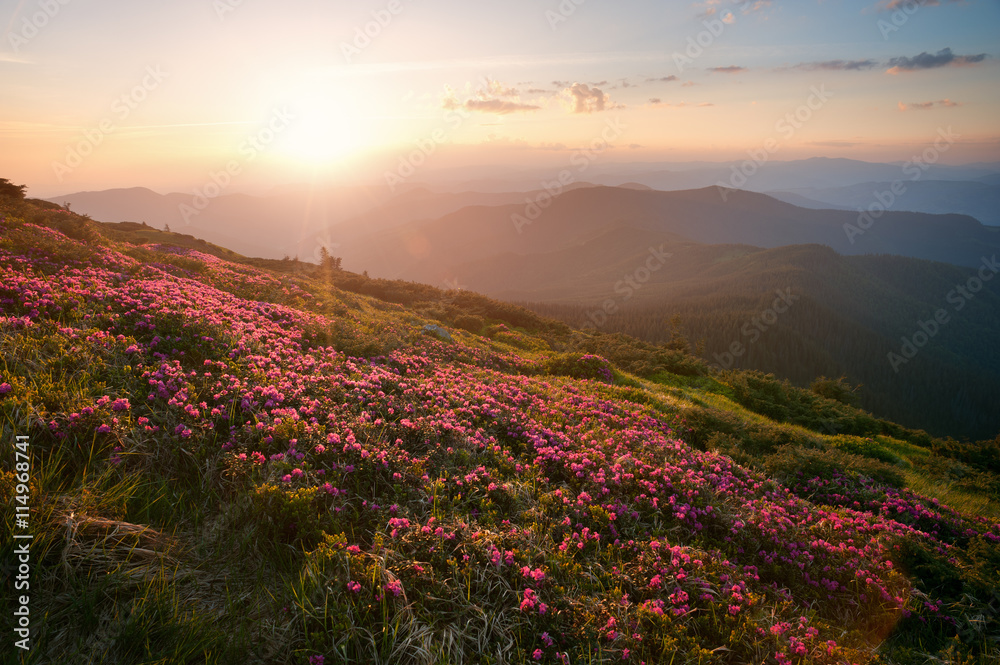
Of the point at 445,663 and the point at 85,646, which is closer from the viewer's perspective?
the point at 85,646

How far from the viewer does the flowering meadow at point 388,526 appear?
4.28 metres

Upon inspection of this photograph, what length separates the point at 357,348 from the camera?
11.4 metres

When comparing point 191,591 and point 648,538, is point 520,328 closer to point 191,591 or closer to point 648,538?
point 648,538

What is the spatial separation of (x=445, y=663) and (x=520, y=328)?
28.7 metres

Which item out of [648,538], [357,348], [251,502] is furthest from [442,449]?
[357,348]

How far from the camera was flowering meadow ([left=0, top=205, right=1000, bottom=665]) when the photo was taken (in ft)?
14.0

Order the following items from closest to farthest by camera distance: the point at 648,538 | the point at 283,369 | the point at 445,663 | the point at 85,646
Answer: the point at 85,646, the point at 445,663, the point at 648,538, the point at 283,369

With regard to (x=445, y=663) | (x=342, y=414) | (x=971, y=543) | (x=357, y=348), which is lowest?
(x=445, y=663)

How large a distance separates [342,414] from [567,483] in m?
4.19

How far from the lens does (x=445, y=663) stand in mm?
4141

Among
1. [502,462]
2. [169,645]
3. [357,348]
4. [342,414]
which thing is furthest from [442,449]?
[357,348]

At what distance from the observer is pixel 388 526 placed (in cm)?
557

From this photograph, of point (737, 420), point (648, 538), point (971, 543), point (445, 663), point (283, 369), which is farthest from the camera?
point (737, 420)

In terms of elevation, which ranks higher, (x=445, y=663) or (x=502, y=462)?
(x=502, y=462)
